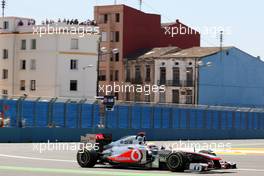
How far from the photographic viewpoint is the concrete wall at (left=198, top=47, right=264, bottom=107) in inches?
3600

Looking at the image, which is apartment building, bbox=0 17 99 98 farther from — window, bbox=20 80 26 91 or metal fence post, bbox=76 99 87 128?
metal fence post, bbox=76 99 87 128

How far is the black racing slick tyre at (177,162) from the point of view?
22281 mm

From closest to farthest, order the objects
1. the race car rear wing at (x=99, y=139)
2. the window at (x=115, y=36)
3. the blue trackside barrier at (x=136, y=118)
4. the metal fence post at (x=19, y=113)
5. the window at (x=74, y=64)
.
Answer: the race car rear wing at (x=99, y=139) < the metal fence post at (x=19, y=113) < the blue trackside barrier at (x=136, y=118) < the window at (x=74, y=64) < the window at (x=115, y=36)

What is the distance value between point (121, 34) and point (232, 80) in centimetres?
1547

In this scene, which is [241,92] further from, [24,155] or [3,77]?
[24,155]

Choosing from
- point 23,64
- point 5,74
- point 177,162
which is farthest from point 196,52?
point 177,162

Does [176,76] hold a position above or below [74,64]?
below

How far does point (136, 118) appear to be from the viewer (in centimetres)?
5606

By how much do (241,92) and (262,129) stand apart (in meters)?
23.7

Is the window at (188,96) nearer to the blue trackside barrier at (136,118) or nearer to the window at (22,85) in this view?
the blue trackside barrier at (136,118)

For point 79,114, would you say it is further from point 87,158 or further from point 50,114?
point 87,158

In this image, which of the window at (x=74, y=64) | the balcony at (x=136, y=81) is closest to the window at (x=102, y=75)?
the balcony at (x=136, y=81)

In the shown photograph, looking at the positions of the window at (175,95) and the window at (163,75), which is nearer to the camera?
the window at (175,95)

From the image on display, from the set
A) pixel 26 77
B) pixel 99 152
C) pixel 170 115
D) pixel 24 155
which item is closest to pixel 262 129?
pixel 170 115
